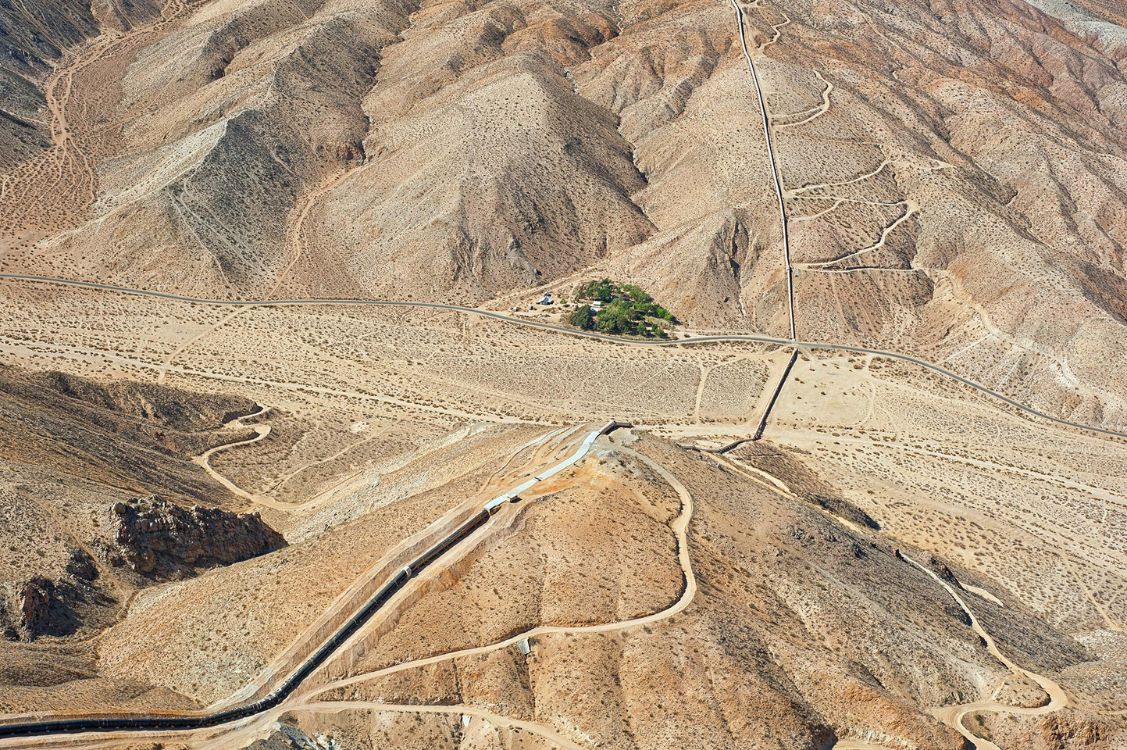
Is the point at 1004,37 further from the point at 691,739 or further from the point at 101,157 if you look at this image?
the point at 691,739

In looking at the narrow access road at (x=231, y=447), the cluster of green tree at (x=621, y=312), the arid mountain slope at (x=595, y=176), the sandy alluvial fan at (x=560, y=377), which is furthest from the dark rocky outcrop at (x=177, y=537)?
the arid mountain slope at (x=595, y=176)

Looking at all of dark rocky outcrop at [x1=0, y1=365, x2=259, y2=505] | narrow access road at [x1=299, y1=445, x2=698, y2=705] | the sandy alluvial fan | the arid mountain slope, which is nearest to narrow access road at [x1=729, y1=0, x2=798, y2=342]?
the sandy alluvial fan

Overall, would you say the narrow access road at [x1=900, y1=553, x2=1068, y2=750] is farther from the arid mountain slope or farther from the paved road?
the paved road

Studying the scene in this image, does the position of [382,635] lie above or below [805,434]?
above

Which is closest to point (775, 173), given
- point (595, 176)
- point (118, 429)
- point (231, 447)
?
point (595, 176)

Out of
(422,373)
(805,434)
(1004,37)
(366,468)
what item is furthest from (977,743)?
(1004,37)

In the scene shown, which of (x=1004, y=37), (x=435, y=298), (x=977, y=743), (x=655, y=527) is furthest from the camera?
(x=1004, y=37)

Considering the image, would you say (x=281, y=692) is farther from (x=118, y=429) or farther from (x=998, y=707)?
(x=118, y=429)
